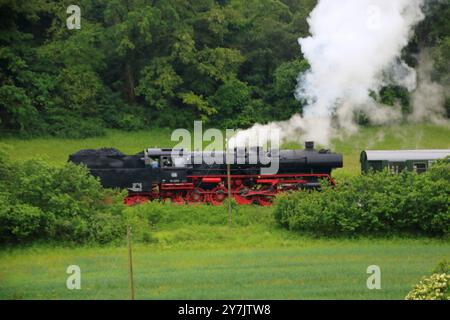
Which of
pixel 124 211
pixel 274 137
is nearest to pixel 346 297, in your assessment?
pixel 124 211

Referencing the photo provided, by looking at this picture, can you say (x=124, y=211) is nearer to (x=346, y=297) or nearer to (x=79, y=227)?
(x=79, y=227)

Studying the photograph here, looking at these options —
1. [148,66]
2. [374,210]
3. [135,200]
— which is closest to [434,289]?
[374,210]

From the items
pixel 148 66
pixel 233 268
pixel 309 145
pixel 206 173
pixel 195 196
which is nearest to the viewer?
pixel 233 268

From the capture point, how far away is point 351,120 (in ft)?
126

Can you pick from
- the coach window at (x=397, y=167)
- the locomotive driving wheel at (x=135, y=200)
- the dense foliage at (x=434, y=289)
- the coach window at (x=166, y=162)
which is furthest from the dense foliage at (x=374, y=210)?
the dense foliage at (x=434, y=289)

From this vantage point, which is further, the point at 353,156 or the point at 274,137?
the point at 353,156

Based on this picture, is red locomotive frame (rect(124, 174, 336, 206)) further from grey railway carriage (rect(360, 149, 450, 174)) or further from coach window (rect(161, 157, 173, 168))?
grey railway carriage (rect(360, 149, 450, 174))

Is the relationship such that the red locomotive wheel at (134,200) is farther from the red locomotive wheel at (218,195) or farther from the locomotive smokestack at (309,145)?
the locomotive smokestack at (309,145)

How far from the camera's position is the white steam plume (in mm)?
36000

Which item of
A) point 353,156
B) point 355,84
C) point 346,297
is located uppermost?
point 355,84

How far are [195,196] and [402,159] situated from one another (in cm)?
715

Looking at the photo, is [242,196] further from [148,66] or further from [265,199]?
[148,66]

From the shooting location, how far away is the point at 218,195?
31875 millimetres
